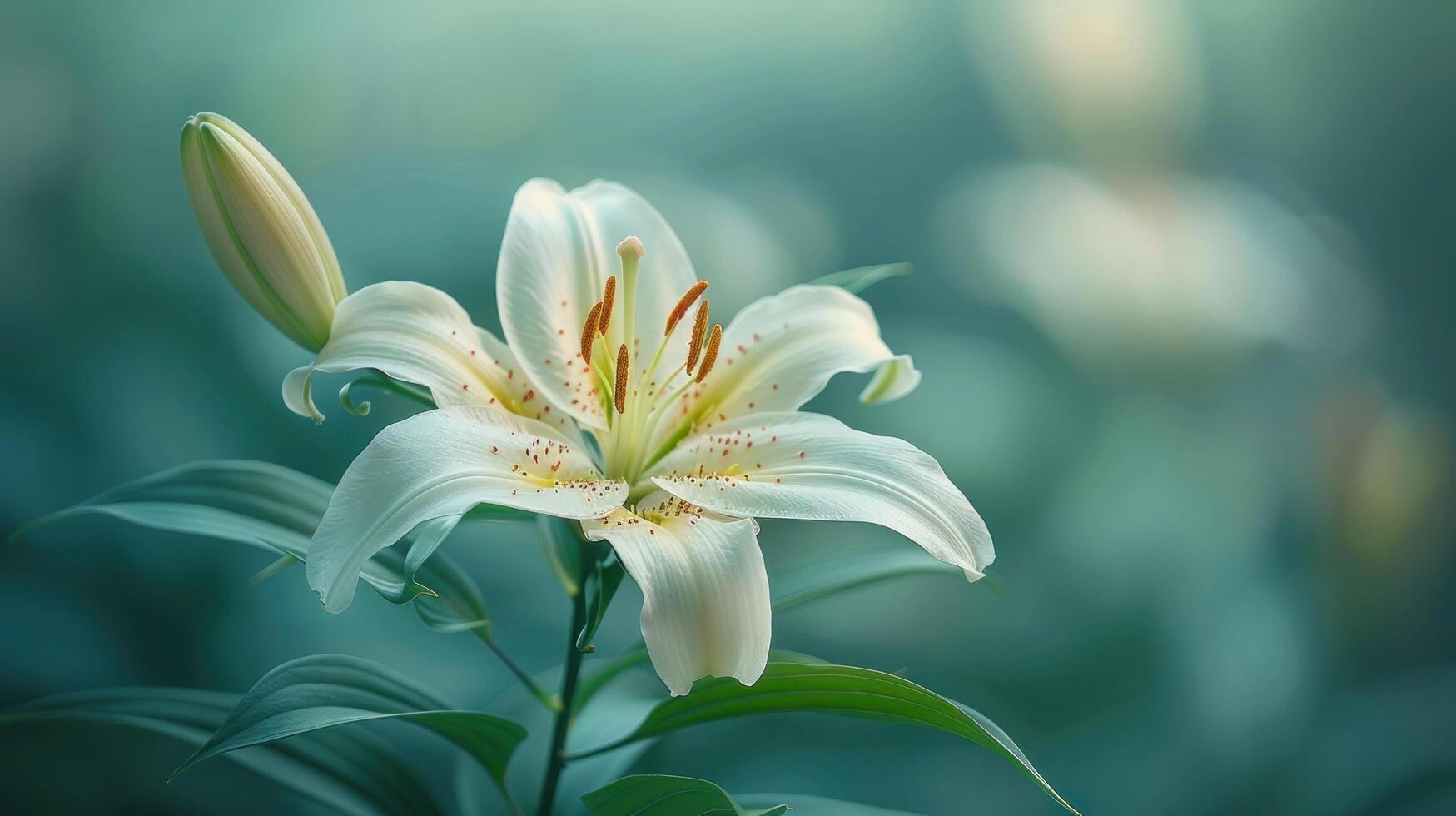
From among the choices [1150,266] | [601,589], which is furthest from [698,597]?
[1150,266]

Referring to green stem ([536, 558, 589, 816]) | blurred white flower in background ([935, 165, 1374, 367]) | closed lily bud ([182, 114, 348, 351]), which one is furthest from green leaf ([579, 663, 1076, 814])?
blurred white flower in background ([935, 165, 1374, 367])

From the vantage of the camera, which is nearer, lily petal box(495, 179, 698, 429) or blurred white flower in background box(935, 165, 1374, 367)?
lily petal box(495, 179, 698, 429)

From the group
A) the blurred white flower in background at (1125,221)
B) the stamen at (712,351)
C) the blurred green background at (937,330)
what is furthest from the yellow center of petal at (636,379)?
the blurred white flower in background at (1125,221)

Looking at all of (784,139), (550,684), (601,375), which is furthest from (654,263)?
(784,139)

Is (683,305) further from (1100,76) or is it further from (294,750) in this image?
(1100,76)

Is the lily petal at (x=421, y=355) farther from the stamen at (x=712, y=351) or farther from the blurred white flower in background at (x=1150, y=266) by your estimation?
the blurred white flower in background at (x=1150, y=266)

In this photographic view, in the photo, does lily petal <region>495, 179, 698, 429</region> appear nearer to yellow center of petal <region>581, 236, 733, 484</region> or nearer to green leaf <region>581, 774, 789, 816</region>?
yellow center of petal <region>581, 236, 733, 484</region>
